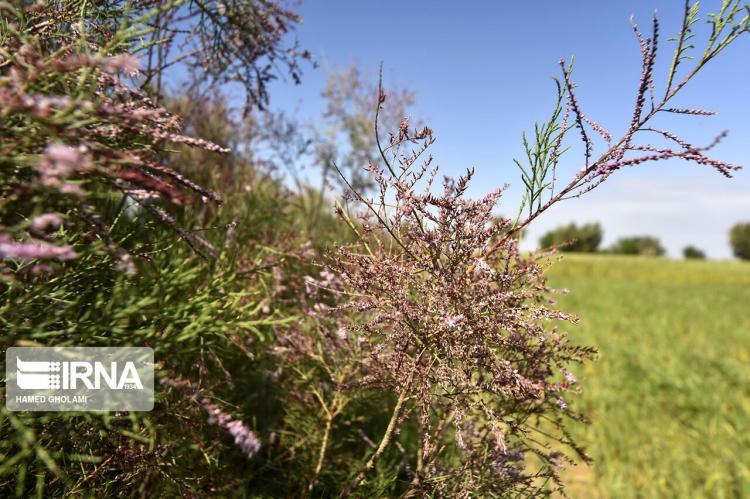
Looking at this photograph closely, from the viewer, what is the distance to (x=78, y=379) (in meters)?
1.46

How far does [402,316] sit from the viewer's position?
1.58 metres

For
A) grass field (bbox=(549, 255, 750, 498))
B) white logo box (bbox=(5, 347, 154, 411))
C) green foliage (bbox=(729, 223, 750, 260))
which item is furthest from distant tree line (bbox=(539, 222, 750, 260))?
white logo box (bbox=(5, 347, 154, 411))

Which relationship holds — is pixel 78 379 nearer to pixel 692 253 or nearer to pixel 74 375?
pixel 74 375

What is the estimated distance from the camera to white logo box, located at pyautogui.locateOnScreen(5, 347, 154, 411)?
4.48 ft

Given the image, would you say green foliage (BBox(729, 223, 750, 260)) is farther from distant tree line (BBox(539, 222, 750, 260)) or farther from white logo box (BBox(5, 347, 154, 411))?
white logo box (BBox(5, 347, 154, 411))

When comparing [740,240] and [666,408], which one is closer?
[666,408]

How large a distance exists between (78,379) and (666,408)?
1143 centimetres

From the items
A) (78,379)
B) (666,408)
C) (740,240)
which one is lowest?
(666,408)

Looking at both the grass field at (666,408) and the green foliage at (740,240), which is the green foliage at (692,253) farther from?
the grass field at (666,408)

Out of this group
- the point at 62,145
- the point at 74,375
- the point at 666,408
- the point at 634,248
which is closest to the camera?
the point at 62,145

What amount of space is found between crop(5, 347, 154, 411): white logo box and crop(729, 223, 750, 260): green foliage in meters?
135

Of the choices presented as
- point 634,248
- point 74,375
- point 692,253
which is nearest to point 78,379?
point 74,375

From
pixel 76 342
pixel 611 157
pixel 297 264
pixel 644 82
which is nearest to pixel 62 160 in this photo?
pixel 76 342

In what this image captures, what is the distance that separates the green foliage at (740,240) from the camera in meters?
103
